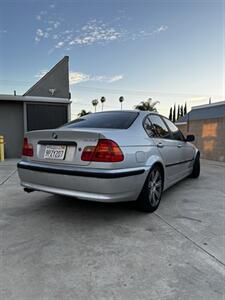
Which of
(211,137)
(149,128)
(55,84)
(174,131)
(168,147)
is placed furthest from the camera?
(55,84)

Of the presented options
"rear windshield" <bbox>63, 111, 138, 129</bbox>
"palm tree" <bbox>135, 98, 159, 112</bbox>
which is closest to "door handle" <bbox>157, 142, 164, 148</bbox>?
"rear windshield" <bbox>63, 111, 138, 129</bbox>

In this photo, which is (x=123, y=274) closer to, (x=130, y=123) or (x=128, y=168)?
(x=128, y=168)

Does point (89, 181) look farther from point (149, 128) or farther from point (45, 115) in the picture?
point (45, 115)

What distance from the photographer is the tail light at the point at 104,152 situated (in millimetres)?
2545

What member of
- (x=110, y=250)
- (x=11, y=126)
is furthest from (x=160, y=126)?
(x=11, y=126)

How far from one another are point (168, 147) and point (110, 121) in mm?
1125

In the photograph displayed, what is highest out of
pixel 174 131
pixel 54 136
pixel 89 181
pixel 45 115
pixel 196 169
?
pixel 45 115

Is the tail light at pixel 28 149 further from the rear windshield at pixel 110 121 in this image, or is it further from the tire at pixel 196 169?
the tire at pixel 196 169

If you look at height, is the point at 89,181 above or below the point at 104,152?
below

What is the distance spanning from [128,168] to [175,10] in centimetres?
689

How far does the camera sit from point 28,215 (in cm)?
319

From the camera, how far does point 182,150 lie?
453 centimetres

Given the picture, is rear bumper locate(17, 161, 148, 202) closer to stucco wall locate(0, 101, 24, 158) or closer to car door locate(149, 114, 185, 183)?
car door locate(149, 114, 185, 183)

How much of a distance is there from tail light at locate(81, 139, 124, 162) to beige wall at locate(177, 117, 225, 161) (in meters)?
7.88
